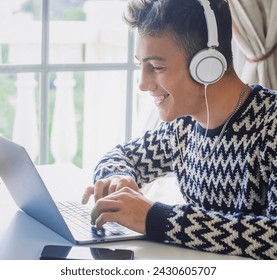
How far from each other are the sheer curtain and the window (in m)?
0.43

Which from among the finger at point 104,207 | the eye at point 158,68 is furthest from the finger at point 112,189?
the eye at point 158,68

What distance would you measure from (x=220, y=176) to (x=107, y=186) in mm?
233

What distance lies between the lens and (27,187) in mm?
1304

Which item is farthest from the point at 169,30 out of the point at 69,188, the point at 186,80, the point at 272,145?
the point at 69,188

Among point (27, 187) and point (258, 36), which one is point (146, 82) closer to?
point (27, 187)

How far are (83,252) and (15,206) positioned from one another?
13.2 inches

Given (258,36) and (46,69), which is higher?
(258,36)

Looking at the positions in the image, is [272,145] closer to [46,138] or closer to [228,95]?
[228,95]

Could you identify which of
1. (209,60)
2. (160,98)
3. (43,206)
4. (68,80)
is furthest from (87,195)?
(68,80)

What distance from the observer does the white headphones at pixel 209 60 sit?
135 cm

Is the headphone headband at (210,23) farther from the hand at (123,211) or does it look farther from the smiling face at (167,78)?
the hand at (123,211)

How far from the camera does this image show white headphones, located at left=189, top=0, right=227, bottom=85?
1.35m

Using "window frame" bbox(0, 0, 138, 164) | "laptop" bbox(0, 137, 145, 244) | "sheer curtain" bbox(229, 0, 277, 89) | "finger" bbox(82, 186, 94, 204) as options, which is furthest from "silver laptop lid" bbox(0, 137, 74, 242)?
"sheer curtain" bbox(229, 0, 277, 89)

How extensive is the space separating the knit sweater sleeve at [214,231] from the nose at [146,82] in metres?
0.27
